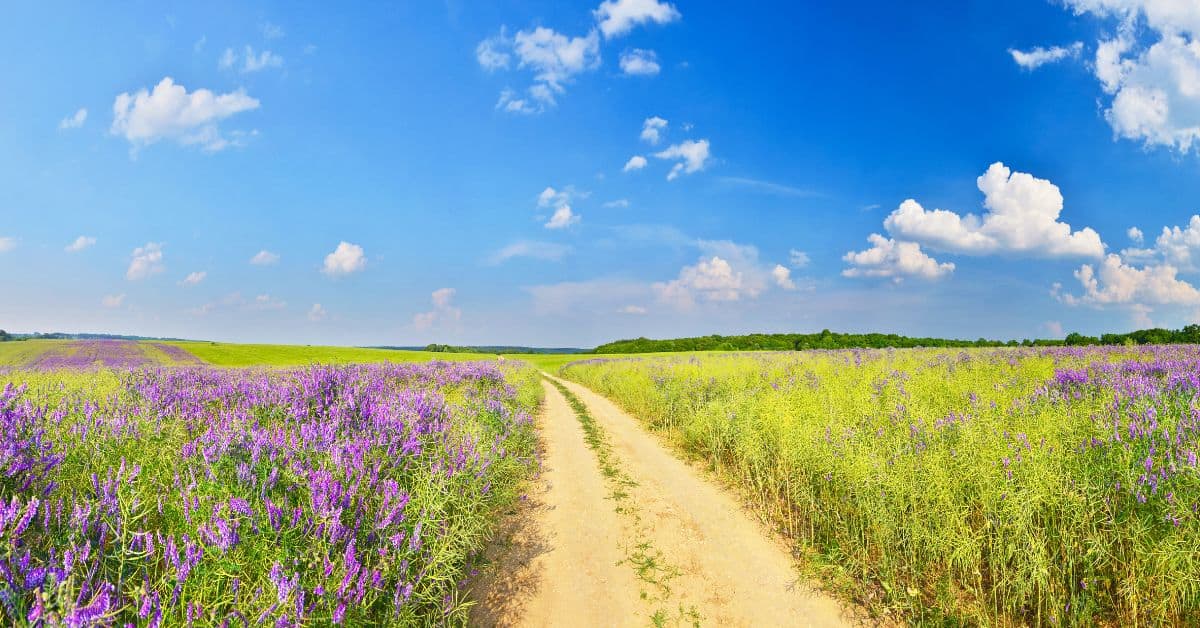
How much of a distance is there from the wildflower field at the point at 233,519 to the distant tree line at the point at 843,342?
22362 mm

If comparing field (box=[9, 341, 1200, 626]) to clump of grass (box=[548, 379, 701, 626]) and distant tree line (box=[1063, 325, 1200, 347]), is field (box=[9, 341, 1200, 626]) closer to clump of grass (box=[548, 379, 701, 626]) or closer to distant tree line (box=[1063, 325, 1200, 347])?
clump of grass (box=[548, 379, 701, 626])

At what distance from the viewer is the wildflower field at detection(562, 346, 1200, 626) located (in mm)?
3828

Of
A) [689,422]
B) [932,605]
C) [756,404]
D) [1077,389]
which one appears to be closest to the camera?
[932,605]

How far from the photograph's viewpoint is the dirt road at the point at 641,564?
4.48m

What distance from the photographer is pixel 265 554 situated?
8.56 feet

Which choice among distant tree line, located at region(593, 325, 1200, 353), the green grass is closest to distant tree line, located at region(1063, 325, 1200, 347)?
distant tree line, located at region(593, 325, 1200, 353)

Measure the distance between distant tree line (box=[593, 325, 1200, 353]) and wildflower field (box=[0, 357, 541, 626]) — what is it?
2236 centimetres

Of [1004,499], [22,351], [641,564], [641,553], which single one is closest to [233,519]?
[641,564]

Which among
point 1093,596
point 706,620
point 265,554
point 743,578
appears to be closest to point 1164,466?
point 1093,596

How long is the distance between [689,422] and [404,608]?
8.96 meters

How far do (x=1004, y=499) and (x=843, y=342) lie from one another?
61.6m

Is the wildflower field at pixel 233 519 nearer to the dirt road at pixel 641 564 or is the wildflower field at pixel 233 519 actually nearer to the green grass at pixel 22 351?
the dirt road at pixel 641 564

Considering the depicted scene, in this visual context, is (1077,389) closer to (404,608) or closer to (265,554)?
(404,608)

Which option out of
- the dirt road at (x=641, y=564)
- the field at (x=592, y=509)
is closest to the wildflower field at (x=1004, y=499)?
the field at (x=592, y=509)
